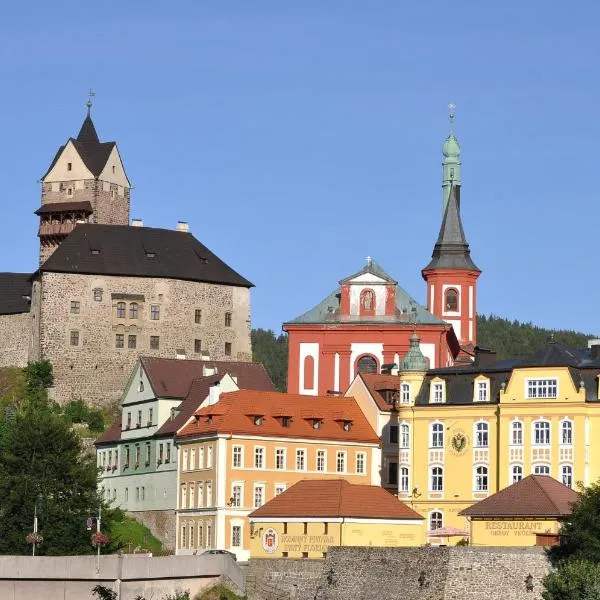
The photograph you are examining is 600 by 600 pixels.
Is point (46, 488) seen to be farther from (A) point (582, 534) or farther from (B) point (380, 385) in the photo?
(A) point (582, 534)

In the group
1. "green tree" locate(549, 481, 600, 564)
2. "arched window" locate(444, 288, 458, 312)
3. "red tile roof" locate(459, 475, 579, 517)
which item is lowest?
"green tree" locate(549, 481, 600, 564)

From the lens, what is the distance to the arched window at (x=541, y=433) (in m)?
87.5

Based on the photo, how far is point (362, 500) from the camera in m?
77.8

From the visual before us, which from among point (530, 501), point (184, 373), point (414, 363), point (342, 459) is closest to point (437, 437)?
point (414, 363)

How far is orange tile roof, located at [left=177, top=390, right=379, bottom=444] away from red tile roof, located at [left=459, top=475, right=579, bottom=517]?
57.1ft

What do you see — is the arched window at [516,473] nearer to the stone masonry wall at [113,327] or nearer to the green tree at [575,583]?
the green tree at [575,583]

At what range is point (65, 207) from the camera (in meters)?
141

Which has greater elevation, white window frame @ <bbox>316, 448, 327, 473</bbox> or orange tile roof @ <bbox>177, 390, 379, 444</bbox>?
orange tile roof @ <bbox>177, 390, 379, 444</bbox>

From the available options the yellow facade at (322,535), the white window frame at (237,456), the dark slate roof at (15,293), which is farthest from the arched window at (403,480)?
the dark slate roof at (15,293)

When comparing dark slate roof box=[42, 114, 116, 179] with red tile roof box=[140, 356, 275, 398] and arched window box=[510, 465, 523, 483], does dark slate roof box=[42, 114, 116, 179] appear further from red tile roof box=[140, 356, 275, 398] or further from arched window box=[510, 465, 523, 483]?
arched window box=[510, 465, 523, 483]

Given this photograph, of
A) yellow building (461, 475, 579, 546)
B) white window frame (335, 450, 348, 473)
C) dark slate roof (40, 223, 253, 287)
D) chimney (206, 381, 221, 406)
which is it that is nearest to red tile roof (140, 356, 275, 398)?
chimney (206, 381, 221, 406)

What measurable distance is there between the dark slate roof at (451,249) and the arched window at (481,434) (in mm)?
43281

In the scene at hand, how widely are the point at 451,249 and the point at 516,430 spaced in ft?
150

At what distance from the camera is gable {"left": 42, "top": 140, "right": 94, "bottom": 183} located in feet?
466
